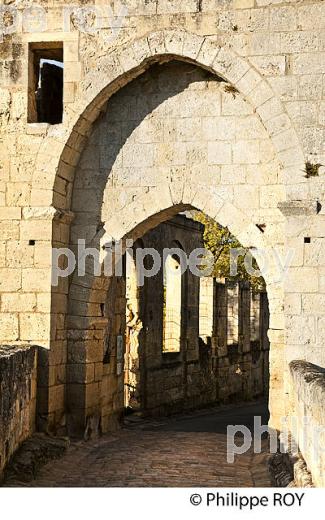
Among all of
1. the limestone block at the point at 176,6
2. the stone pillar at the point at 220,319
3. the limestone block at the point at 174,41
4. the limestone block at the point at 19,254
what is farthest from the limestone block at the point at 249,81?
the stone pillar at the point at 220,319

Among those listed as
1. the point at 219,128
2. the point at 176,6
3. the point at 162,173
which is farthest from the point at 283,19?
the point at 162,173

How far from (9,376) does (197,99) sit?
421cm

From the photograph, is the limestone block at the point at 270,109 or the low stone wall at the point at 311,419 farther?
the limestone block at the point at 270,109

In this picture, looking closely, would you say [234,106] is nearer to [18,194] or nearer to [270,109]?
[270,109]

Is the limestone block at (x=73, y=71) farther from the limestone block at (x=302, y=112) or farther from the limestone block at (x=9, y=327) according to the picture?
the limestone block at (x=9, y=327)

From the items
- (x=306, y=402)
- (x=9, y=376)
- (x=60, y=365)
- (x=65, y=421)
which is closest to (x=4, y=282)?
(x=60, y=365)

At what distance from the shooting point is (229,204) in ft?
33.6

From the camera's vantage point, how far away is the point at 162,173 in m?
10.5

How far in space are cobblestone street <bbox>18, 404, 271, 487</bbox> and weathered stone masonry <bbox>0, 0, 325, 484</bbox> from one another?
2.35ft

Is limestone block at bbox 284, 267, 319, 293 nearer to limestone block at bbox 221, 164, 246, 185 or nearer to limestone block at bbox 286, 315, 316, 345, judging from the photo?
limestone block at bbox 286, 315, 316, 345

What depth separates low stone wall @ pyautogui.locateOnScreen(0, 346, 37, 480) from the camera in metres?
7.86

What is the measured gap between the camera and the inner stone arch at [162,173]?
1018 cm

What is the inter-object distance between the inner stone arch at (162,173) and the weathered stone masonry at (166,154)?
0.02 metres
